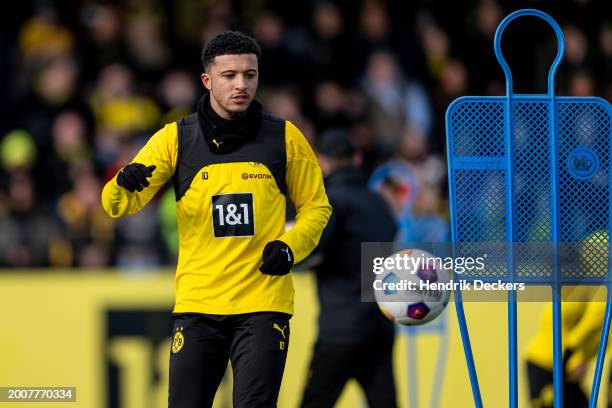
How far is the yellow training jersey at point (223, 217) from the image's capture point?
580 centimetres

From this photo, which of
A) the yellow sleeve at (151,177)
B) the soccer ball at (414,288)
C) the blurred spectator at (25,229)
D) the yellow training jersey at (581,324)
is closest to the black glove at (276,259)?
the yellow sleeve at (151,177)

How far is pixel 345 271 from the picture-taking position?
7.69 meters

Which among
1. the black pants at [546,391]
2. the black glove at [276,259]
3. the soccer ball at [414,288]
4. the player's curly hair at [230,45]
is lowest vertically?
the black pants at [546,391]

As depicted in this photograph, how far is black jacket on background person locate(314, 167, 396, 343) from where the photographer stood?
7.63m

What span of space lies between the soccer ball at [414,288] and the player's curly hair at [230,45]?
1551mm

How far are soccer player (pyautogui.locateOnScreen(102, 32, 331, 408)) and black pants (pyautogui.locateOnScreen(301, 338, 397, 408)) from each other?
68.4 inches

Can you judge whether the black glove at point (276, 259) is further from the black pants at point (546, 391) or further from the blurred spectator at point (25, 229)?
the blurred spectator at point (25, 229)

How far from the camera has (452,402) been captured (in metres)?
9.19

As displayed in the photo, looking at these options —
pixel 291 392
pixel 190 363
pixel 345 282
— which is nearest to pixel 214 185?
pixel 190 363

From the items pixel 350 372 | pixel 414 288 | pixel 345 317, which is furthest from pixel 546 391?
pixel 414 288

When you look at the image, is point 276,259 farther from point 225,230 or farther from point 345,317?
point 345,317

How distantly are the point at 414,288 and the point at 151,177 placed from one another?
1.66m

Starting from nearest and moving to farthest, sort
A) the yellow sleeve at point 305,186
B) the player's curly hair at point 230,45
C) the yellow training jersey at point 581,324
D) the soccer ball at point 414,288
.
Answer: the player's curly hair at point 230,45 → the yellow sleeve at point 305,186 → the soccer ball at point 414,288 → the yellow training jersey at point 581,324

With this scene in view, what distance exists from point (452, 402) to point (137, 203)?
4026 mm
